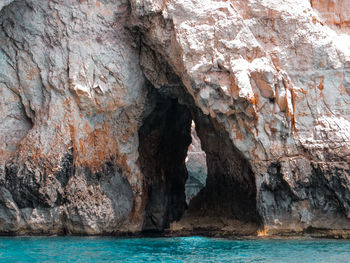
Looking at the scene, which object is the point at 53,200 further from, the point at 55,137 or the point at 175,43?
the point at 175,43

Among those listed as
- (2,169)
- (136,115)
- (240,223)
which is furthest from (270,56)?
(2,169)

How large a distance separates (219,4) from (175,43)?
1856 millimetres

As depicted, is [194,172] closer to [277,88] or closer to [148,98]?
[148,98]

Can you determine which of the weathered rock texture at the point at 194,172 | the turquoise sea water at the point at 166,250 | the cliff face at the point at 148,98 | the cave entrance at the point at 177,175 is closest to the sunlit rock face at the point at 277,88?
the cliff face at the point at 148,98

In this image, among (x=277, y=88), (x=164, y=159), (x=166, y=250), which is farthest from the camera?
(x=164, y=159)

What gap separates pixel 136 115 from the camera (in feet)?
59.3

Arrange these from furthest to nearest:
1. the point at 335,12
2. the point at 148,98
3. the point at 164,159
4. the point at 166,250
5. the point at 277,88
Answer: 1. the point at 164,159
2. the point at 148,98
3. the point at 335,12
4. the point at 277,88
5. the point at 166,250

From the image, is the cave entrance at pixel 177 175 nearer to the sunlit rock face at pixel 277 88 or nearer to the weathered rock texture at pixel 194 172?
the sunlit rock face at pixel 277 88

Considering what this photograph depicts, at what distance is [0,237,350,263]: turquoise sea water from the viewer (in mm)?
11367

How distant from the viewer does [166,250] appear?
518 inches

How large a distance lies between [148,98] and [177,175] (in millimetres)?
6433

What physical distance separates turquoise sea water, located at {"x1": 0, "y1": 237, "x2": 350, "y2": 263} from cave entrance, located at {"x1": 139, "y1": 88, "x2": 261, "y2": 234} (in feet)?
13.1

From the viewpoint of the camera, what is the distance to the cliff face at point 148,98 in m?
15.4

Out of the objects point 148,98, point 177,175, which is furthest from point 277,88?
point 177,175
